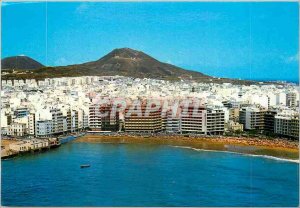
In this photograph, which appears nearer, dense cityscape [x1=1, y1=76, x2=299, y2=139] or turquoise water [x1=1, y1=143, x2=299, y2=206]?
turquoise water [x1=1, y1=143, x2=299, y2=206]

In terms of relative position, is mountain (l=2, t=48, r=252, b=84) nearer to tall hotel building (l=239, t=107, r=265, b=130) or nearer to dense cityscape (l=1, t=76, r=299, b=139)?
dense cityscape (l=1, t=76, r=299, b=139)

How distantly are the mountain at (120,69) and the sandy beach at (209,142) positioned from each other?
1.59 ft

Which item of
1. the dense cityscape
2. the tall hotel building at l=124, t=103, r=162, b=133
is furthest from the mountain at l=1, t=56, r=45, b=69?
the tall hotel building at l=124, t=103, r=162, b=133

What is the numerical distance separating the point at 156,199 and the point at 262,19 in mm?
1582

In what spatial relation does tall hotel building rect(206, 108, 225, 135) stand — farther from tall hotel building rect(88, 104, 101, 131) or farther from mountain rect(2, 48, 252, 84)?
tall hotel building rect(88, 104, 101, 131)

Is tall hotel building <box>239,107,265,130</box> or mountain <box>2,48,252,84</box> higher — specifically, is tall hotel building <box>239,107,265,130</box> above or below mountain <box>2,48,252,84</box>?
below

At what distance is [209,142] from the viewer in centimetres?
471

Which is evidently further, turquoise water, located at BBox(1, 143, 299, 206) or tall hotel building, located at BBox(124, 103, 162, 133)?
tall hotel building, located at BBox(124, 103, 162, 133)

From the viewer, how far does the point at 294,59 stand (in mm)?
4375

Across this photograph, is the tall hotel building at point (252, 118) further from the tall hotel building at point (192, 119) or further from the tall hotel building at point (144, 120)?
the tall hotel building at point (144, 120)

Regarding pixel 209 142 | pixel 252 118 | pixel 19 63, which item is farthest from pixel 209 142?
pixel 19 63

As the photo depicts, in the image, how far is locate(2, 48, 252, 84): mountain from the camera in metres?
4.56

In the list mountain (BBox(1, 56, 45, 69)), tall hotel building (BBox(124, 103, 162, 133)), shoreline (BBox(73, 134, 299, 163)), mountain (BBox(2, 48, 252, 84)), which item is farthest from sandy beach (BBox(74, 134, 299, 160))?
mountain (BBox(1, 56, 45, 69))

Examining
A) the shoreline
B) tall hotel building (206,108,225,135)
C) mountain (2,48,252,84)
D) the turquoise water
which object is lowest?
the turquoise water
